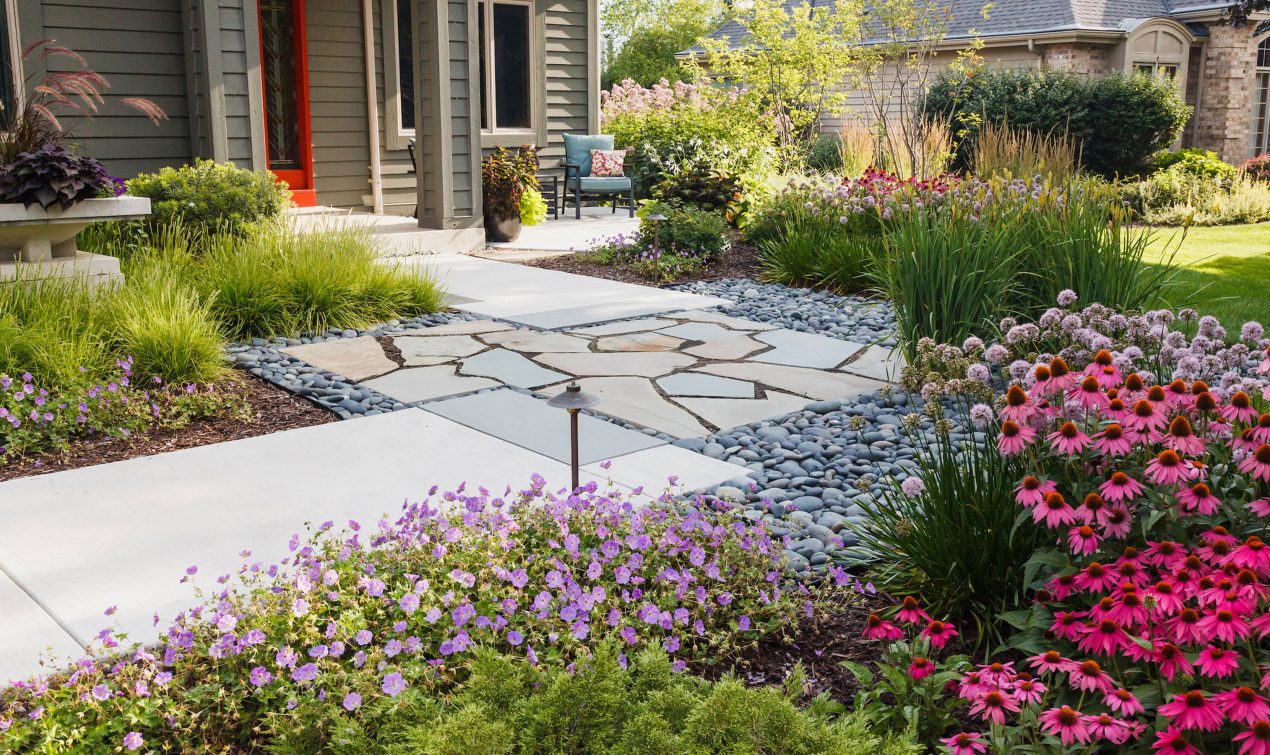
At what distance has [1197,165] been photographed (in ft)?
44.5

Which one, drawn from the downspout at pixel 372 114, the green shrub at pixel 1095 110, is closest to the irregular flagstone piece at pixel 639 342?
the downspout at pixel 372 114

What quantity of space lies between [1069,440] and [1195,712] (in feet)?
1.95

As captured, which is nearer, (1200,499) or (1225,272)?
(1200,499)

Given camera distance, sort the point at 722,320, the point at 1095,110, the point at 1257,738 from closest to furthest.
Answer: the point at 1257,738, the point at 722,320, the point at 1095,110

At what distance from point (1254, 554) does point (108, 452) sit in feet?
11.7

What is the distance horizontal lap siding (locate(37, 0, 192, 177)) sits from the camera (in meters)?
8.15

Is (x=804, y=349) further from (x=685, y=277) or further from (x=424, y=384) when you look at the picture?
(x=685, y=277)

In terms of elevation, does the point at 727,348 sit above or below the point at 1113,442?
below

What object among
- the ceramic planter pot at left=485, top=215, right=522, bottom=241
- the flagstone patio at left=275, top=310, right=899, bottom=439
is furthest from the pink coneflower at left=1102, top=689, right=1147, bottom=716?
the ceramic planter pot at left=485, top=215, right=522, bottom=241

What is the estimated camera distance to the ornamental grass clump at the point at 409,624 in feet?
6.18

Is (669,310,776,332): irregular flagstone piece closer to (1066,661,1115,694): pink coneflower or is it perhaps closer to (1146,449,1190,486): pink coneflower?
(1146,449,1190,486): pink coneflower

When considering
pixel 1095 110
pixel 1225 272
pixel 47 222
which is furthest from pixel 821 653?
pixel 1095 110

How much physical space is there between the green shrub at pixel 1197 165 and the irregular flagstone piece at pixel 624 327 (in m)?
10.0

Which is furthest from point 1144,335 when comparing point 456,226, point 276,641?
point 456,226
